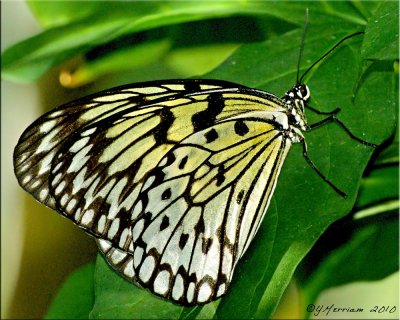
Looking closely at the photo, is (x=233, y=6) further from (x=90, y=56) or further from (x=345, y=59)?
(x=90, y=56)

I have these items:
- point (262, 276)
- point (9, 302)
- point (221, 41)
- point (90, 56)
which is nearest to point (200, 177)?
point (262, 276)

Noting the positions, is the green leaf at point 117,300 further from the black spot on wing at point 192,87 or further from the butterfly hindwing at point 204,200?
the black spot on wing at point 192,87

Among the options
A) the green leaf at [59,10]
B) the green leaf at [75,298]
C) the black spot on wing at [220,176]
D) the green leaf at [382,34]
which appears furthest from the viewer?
the green leaf at [59,10]

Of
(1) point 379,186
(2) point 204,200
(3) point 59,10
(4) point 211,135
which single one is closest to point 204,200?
(2) point 204,200

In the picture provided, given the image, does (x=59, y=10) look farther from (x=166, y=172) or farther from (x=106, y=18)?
(x=166, y=172)

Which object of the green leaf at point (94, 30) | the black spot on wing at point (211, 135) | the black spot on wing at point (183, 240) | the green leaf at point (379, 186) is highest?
the green leaf at point (94, 30)

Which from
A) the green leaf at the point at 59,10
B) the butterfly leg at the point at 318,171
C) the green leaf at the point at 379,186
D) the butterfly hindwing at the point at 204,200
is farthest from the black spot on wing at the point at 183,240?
the green leaf at the point at 59,10

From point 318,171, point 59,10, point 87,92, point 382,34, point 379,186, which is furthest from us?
point 87,92
